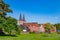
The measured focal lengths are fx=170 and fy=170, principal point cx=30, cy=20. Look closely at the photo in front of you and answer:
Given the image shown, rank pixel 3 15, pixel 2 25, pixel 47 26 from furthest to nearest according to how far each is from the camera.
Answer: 1. pixel 47 26
2. pixel 3 15
3. pixel 2 25

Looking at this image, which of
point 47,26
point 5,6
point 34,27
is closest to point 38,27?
point 34,27

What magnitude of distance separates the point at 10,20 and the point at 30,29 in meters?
77.8

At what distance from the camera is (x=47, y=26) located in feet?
380

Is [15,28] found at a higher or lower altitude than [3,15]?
lower

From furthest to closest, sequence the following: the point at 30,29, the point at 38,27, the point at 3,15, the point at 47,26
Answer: the point at 38,27 < the point at 30,29 < the point at 47,26 < the point at 3,15

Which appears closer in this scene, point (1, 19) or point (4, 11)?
point (1, 19)

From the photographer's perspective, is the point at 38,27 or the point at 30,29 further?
the point at 38,27

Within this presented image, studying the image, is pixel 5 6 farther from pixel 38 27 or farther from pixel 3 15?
pixel 38 27

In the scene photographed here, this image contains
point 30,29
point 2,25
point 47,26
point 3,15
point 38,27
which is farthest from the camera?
Answer: point 38,27

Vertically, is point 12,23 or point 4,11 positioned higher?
point 4,11

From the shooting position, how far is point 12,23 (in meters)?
50.4

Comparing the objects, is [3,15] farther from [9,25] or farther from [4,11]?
[9,25]

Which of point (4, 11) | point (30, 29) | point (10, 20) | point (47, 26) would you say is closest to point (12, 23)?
point (10, 20)

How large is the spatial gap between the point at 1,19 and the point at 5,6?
7.11m
